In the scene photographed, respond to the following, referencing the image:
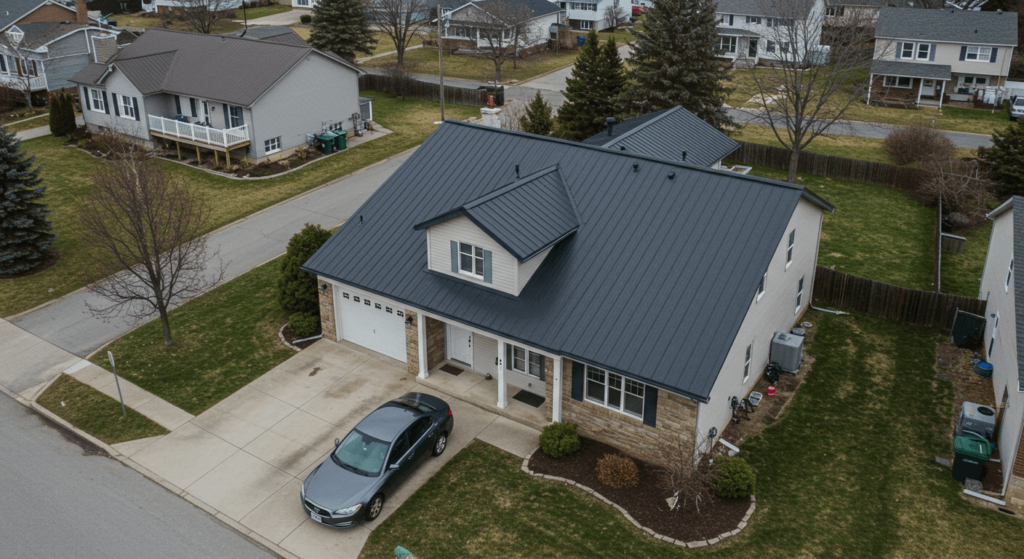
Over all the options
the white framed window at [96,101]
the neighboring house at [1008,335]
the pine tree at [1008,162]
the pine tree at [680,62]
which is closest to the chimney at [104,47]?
the white framed window at [96,101]

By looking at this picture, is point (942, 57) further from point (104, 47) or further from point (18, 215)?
point (18, 215)

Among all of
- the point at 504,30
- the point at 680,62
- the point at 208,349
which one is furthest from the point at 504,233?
the point at 504,30

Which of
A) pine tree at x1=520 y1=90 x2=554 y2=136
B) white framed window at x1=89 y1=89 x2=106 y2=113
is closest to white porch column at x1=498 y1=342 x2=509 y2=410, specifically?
pine tree at x1=520 y1=90 x2=554 y2=136

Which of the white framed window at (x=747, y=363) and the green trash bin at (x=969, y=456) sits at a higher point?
the white framed window at (x=747, y=363)

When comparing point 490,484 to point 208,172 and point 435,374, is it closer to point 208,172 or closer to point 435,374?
point 435,374

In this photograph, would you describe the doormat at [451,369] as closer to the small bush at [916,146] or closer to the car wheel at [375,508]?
the car wheel at [375,508]

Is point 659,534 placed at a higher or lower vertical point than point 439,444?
lower
